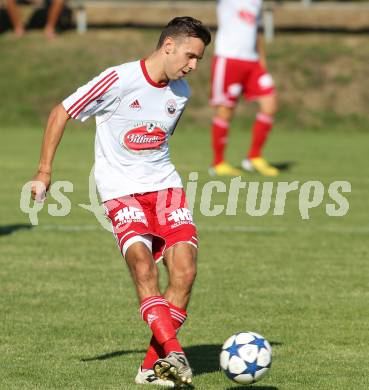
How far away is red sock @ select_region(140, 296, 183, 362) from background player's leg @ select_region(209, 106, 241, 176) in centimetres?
1096

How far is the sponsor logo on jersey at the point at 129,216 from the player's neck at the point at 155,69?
2.46 ft

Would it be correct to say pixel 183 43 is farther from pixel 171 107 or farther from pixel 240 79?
pixel 240 79

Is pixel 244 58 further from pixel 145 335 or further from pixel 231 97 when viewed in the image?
pixel 145 335

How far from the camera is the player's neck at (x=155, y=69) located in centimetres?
671

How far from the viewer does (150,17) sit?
1222 inches

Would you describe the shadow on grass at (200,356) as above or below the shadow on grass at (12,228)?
below

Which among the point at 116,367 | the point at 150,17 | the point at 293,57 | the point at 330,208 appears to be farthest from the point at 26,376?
the point at 150,17

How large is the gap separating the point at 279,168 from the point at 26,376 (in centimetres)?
1216

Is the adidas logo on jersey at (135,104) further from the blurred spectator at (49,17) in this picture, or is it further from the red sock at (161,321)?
the blurred spectator at (49,17)

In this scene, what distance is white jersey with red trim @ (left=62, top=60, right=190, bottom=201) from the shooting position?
22.0ft

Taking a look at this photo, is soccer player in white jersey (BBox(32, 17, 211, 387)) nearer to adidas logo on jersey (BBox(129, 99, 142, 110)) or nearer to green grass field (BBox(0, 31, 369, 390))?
adidas logo on jersey (BBox(129, 99, 142, 110))

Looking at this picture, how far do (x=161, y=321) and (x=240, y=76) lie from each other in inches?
451

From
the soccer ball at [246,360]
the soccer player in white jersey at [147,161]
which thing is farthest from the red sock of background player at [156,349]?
the soccer ball at [246,360]

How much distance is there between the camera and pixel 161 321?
631cm
